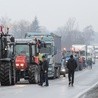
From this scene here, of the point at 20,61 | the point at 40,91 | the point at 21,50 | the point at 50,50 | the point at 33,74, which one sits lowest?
the point at 40,91

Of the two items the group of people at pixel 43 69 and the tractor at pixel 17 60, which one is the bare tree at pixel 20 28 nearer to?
the tractor at pixel 17 60

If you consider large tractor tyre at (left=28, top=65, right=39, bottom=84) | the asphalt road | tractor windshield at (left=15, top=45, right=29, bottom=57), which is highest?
tractor windshield at (left=15, top=45, right=29, bottom=57)

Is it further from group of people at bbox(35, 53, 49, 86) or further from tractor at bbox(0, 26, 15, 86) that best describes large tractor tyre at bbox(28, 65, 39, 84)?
tractor at bbox(0, 26, 15, 86)

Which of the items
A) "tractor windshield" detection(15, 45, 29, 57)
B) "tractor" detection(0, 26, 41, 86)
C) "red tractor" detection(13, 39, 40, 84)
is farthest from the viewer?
"tractor windshield" detection(15, 45, 29, 57)

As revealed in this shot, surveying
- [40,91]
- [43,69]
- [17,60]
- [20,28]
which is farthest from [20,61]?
[20,28]

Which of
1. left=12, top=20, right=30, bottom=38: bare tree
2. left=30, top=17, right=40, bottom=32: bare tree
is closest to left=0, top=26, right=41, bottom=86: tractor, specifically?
left=12, top=20, right=30, bottom=38: bare tree

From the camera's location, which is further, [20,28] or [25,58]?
[20,28]

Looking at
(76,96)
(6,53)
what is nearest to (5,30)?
(6,53)

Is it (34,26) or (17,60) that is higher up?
(34,26)

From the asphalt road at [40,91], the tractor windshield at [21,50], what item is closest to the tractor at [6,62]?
the asphalt road at [40,91]

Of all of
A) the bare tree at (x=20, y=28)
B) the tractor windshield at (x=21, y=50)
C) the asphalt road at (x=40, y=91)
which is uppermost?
the bare tree at (x=20, y=28)

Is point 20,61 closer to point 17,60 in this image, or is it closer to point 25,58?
point 17,60

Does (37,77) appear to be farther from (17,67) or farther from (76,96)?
(76,96)

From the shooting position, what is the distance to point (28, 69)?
3319 centimetres
